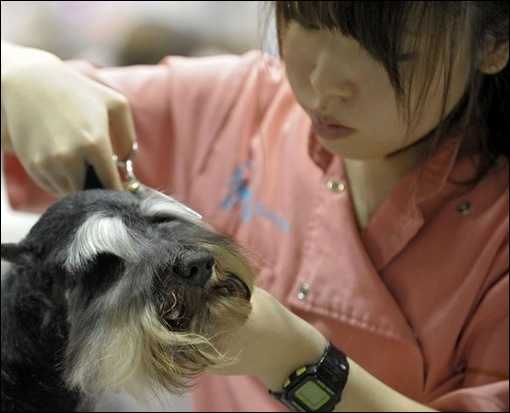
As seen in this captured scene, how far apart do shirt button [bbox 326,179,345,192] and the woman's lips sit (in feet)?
0.43

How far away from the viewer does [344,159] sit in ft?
2.96

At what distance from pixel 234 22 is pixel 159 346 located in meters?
0.84

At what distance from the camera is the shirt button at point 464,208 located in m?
0.87

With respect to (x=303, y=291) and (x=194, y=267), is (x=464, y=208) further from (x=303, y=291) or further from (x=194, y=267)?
(x=194, y=267)

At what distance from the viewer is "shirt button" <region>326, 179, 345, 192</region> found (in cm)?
90

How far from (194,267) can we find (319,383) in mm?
186

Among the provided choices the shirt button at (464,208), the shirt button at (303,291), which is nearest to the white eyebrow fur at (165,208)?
the shirt button at (303,291)

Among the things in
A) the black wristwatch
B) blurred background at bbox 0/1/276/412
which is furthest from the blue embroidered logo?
the black wristwatch

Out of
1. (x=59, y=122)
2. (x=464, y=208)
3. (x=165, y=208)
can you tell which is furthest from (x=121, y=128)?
(x=464, y=208)

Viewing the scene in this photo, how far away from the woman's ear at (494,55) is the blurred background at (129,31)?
21 cm

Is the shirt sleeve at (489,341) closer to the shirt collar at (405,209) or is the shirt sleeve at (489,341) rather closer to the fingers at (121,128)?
the shirt collar at (405,209)

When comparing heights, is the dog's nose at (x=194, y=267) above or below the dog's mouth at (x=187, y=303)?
above

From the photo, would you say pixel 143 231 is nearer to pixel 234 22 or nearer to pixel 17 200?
pixel 17 200

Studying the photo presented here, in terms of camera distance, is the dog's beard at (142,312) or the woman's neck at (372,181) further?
the woman's neck at (372,181)
